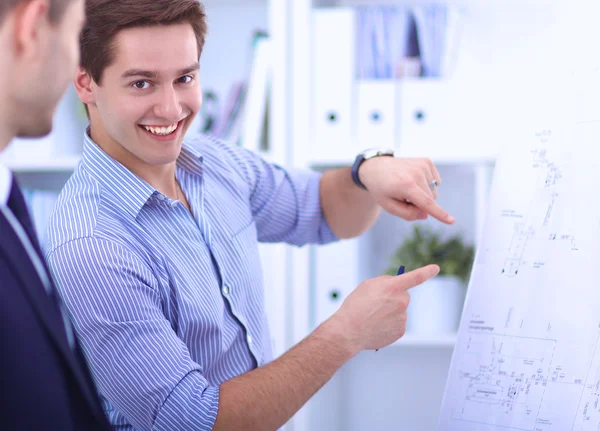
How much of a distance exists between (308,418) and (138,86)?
1119 millimetres

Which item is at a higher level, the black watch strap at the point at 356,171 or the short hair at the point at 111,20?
the short hair at the point at 111,20

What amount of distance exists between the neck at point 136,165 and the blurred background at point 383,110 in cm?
68

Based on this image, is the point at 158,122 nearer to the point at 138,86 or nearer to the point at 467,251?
the point at 138,86

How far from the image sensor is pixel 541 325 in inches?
42.0

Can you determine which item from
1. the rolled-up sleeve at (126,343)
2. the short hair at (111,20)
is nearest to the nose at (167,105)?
the short hair at (111,20)

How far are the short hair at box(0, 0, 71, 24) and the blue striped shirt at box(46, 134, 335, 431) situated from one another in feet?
1.44

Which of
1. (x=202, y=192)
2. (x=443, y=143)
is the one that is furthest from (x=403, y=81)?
(x=202, y=192)

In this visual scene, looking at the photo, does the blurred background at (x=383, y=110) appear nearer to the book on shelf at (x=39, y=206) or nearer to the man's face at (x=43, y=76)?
the book on shelf at (x=39, y=206)

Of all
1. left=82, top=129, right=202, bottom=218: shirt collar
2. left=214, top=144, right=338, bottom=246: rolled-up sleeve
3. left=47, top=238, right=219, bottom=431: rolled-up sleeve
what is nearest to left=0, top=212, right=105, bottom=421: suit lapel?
left=47, top=238, right=219, bottom=431: rolled-up sleeve

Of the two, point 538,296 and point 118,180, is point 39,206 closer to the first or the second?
point 118,180

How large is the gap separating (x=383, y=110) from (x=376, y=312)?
88cm

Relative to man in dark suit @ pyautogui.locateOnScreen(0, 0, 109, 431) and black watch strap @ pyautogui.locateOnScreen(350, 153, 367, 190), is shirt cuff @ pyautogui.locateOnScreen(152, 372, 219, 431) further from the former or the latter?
black watch strap @ pyautogui.locateOnScreen(350, 153, 367, 190)

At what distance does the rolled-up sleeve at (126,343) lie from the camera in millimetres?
996

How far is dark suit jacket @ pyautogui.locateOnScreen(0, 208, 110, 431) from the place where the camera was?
0.58 metres
